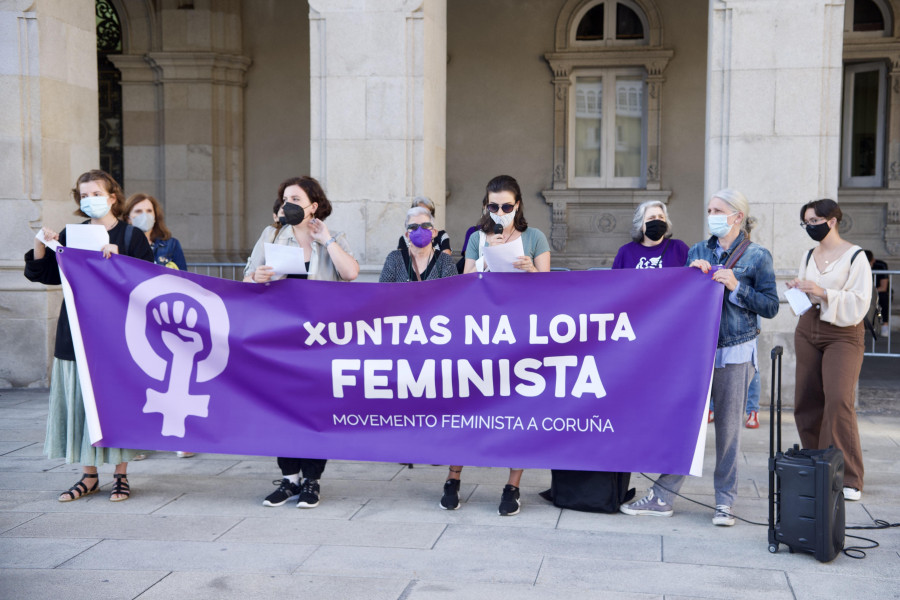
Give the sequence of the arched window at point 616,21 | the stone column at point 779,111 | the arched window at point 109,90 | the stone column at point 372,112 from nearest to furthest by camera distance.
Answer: the stone column at point 779,111
the stone column at point 372,112
the arched window at point 616,21
the arched window at point 109,90

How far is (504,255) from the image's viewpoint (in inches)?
232

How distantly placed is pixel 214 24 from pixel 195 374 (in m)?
11.0

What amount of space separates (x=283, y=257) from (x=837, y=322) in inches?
145

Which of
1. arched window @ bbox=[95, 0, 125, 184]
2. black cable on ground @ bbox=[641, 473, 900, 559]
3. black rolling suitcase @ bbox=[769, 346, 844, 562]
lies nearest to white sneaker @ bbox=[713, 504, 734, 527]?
black cable on ground @ bbox=[641, 473, 900, 559]

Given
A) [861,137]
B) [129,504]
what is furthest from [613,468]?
[861,137]

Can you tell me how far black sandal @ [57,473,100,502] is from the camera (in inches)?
247

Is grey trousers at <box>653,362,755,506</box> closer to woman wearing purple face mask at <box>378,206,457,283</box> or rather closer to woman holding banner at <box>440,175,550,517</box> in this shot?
woman holding banner at <box>440,175,550,517</box>

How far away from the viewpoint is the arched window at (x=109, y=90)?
16172 millimetres

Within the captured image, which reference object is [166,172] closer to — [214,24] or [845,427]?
[214,24]

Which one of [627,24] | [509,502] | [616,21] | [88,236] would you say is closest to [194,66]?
[616,21]

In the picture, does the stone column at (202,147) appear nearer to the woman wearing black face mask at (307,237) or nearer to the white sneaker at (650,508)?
the woman wearing black face mask at (307,237)

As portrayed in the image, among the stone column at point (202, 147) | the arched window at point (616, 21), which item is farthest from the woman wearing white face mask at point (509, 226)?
the stone column at point (202, 147)

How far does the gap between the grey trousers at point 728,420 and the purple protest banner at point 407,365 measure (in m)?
0.21

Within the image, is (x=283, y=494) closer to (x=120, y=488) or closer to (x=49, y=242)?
(x=120, y=488)
